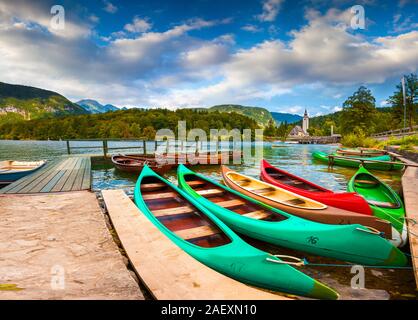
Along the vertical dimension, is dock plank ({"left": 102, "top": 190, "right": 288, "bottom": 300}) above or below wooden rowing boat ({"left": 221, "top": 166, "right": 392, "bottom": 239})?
above

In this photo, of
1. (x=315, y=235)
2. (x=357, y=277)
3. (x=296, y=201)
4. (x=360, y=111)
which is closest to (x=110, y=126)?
(x=360, y=111)

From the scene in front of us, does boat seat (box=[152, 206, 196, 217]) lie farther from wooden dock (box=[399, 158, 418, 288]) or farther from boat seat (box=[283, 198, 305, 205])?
wooden dock (box=[399, 158, 418, 288])

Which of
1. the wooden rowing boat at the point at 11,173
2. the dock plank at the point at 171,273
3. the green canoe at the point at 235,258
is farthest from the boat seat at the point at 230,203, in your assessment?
the wooden rowing boat at the point at 11,173

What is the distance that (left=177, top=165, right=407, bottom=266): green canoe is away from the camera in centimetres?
401

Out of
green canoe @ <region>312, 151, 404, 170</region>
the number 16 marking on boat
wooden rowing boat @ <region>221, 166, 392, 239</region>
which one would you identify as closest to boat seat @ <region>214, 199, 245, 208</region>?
wooden rowing boat @ <region>221, 166, 392, 239</region>

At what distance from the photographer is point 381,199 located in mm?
7777

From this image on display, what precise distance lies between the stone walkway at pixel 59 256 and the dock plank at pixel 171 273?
203mm

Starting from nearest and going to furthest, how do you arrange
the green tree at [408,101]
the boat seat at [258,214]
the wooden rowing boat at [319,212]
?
the wooden rowing boat at [319,212] → the boat seat at [258,214] → the green tree at [408,101]

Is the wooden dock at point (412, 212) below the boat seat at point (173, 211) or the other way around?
below

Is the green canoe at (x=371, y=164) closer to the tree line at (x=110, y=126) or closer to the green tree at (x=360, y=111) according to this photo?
the green tree at (x=360, y=111)

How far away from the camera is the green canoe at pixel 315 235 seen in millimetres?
4008

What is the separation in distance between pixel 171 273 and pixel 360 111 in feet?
238

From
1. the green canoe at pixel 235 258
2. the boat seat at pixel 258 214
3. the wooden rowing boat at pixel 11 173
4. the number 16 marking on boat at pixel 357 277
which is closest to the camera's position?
the green canoe at pixel 235 258

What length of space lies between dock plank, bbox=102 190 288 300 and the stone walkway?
0.20 meters
